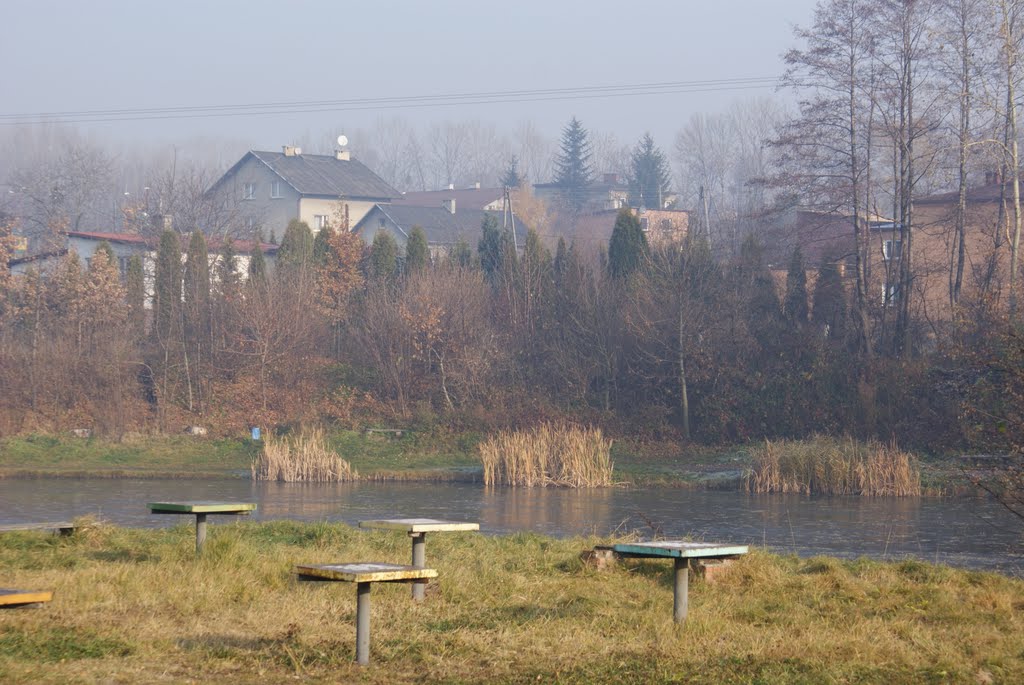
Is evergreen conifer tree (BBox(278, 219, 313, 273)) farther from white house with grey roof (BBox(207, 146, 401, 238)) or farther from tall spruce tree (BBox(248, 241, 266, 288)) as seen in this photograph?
white house with grey roof (BBox(207, 146, 401, 238))

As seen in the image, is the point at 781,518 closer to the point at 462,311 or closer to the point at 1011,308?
the point at 1011,308

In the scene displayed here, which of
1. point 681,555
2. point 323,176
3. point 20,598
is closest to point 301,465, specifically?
point 681,555

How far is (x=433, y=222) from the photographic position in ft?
219

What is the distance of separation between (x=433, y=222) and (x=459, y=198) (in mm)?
20876

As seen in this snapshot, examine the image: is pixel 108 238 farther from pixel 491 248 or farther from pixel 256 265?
pixel 491 248

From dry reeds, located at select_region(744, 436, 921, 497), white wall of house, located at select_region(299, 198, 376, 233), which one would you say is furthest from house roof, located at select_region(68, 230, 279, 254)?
dry reeds, located at select_region(744, 436, 921, 497)

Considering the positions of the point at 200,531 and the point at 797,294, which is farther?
the point at 797,294

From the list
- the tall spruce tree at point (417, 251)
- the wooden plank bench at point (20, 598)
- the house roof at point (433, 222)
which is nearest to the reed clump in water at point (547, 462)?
the tall spruce tree at point (417, 251)

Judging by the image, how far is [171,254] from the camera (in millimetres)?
41750

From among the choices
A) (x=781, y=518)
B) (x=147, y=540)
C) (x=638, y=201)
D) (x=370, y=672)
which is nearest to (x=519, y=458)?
(x=781, y=518)

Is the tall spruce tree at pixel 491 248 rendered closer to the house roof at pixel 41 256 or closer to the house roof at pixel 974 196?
the house roof at pixel 974 196

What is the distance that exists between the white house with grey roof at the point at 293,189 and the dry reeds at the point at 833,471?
43.4 metres

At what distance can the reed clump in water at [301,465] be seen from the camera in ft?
95.7

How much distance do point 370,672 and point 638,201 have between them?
8420 cm
